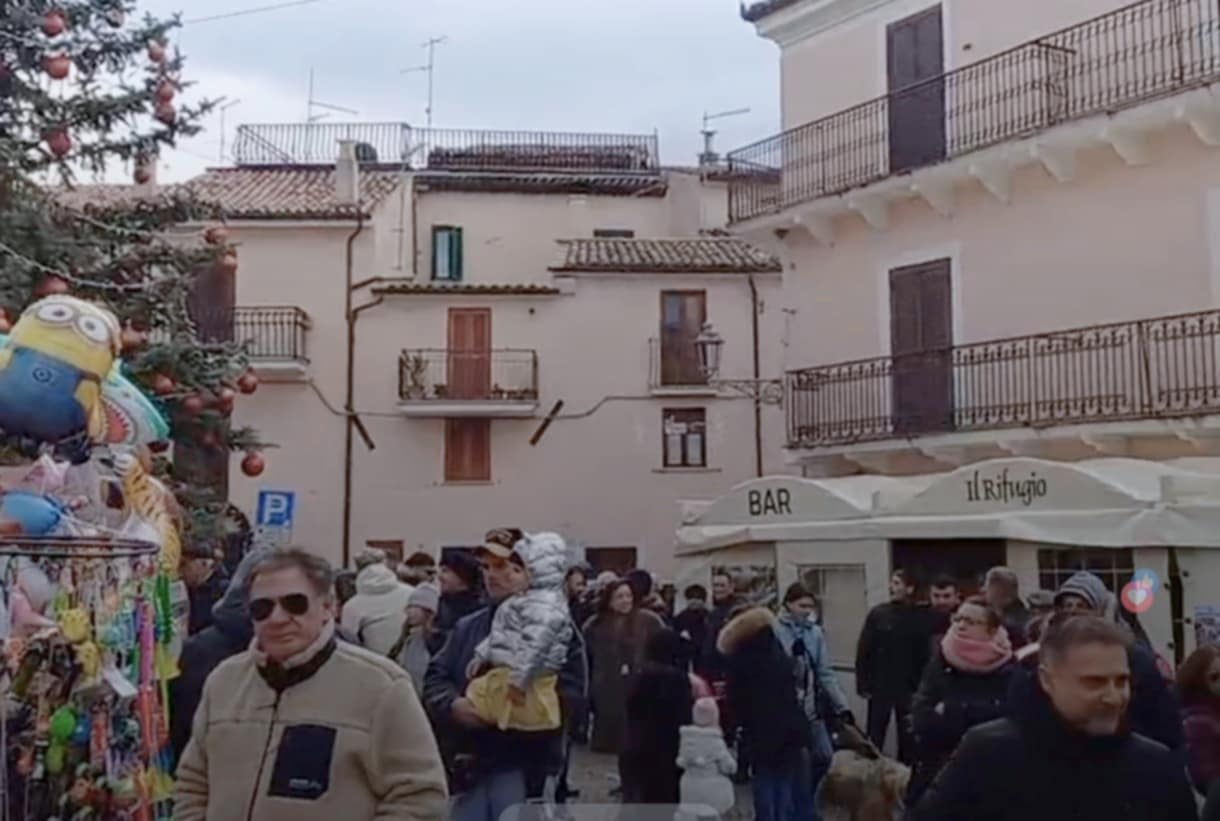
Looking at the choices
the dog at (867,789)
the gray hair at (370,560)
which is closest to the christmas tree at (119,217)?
the gray hair at (370,560)

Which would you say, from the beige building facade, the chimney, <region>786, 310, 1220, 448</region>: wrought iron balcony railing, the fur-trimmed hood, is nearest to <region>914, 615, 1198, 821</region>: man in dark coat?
the fur-trimmed hood

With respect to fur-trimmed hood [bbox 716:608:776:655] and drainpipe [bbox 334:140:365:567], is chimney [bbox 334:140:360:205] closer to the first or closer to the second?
drainpipe [bbox 334:140:365:567]

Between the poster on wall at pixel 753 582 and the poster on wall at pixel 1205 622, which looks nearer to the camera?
the poster on wall at pixel 1205 622

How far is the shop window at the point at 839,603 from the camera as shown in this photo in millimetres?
15094

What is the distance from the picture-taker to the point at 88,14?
13766 mm

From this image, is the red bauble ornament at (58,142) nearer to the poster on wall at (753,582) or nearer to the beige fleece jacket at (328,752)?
the poster on wall at (753,582)

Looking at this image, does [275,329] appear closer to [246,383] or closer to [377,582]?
[246,383]

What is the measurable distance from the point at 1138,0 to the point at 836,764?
11.9 meters

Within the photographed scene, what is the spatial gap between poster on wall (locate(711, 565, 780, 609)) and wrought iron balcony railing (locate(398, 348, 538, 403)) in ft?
52.9

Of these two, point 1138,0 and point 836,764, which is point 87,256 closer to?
point 836,764

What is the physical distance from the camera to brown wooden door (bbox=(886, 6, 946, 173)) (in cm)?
1911

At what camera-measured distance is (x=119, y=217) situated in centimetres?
1448

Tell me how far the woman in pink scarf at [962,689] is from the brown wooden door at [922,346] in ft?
38.8

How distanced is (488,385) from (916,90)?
14924mm
